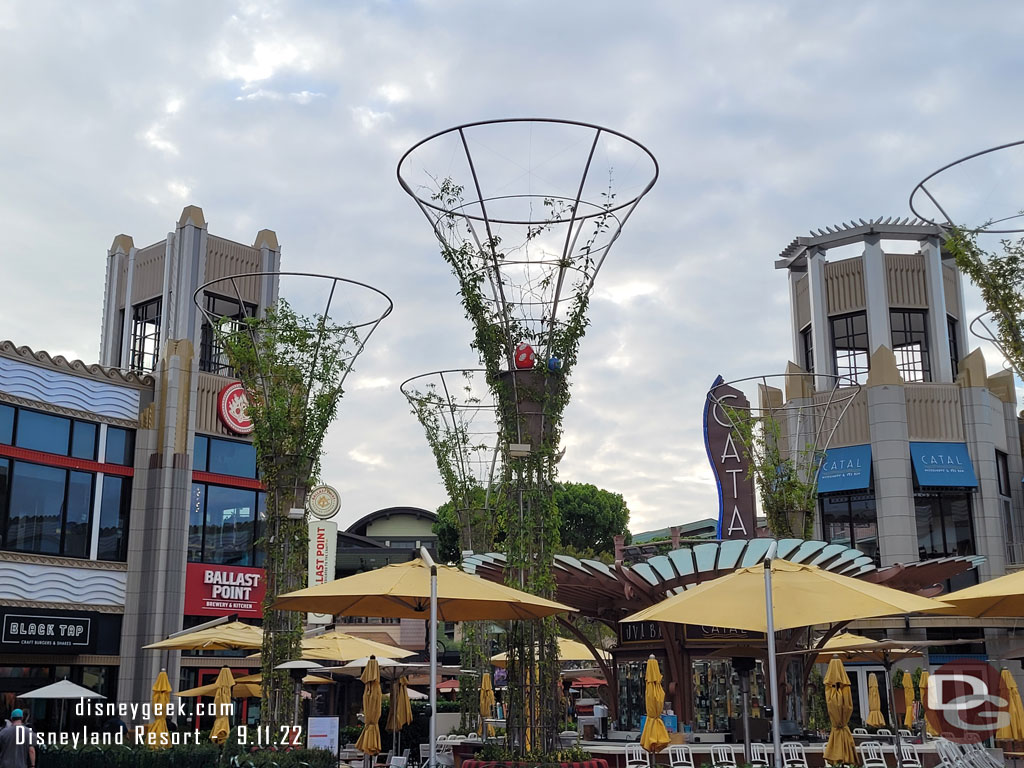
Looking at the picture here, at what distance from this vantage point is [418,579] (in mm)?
13227

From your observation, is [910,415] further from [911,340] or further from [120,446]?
[120,446]

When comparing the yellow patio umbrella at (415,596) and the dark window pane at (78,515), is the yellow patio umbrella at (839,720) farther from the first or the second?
the dark window pane at (78,515)

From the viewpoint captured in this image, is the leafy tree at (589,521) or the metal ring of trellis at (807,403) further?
the leafy tree at (589,521)

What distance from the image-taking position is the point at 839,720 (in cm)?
1423

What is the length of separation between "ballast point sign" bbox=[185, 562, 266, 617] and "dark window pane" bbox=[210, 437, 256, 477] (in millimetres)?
3209

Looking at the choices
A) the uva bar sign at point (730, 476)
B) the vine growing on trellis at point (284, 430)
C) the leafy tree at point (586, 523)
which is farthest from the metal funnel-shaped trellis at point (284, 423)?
the leafy tree at point (586, 523)

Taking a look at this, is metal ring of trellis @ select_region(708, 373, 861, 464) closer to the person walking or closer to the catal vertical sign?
the catal vertical sign

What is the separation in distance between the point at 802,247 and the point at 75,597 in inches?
1242

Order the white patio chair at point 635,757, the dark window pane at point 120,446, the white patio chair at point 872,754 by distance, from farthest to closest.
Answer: the dark window pane at point 120,446
the white patio chair at point 872,754
the white patio chair at point 635,757

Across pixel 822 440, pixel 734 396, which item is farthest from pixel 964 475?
pixel 734 396

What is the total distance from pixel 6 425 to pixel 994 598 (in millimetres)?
→ 26425

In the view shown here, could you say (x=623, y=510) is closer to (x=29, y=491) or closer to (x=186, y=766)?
(x=29, y=491)

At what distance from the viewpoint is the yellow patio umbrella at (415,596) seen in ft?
42.4

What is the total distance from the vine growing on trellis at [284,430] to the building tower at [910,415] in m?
25.8
